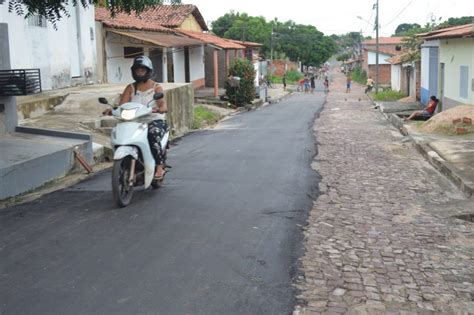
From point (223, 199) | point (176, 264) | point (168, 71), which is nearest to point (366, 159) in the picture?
point (223, 199)

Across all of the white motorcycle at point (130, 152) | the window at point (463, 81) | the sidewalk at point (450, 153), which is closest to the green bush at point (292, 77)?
the window at point (463, 81)

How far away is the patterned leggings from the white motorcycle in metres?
0.13

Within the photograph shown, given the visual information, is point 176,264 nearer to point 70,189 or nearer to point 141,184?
point 141,184

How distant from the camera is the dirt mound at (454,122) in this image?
16.0 m

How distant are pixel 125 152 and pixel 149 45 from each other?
1739 centimetres

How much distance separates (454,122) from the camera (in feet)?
53.9

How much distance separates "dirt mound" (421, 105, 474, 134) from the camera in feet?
52.6

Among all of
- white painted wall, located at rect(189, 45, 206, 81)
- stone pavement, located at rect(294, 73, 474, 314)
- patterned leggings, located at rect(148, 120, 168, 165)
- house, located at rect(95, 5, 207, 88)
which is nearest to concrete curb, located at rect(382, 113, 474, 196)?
stone pavement, located at rect(294, 73, 474, 314)

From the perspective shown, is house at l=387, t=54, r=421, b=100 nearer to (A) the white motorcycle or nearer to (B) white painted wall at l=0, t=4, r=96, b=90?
(B) white painted wall at l=0, t=4, r=96, b=90

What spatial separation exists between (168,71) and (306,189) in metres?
24.3

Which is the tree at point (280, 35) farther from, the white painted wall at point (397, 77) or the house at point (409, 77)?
the house at point (409, 77)

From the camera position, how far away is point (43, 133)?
10688mm

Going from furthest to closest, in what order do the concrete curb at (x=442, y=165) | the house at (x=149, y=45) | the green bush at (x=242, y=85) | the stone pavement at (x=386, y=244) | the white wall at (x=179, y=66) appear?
the white wall at (x=179, y=66) < the green bush at (x=242, y=85) < the house at (x=149, y=45) < the concrete curb at (x=442, y=165) < the stone pavement at (x=386, y=244)

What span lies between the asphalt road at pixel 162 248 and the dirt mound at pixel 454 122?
27.3 feet
